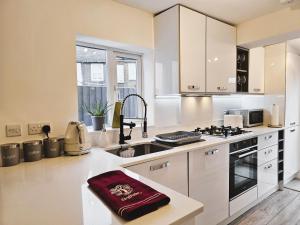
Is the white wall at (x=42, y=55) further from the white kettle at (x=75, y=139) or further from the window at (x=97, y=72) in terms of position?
the window at (x=97, y=72)

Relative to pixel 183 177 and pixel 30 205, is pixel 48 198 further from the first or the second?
pixel 183 177

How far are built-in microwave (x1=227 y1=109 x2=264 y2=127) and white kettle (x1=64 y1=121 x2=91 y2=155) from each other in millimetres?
2254

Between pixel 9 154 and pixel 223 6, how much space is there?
7.63ft

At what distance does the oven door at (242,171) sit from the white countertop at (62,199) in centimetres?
133

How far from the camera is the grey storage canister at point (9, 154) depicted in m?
1.32

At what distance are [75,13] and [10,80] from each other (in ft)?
2.51

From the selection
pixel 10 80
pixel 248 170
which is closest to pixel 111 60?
pixel 10 80

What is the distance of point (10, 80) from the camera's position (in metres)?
1.43

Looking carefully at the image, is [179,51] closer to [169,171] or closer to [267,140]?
[169,171]

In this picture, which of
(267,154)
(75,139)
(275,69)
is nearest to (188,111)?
(267,154)

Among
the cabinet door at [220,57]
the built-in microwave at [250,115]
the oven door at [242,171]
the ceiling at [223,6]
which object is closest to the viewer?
the ceiling at [223,6]

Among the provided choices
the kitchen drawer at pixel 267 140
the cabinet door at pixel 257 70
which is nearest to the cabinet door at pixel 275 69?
the cabinet door at pixel 257 70

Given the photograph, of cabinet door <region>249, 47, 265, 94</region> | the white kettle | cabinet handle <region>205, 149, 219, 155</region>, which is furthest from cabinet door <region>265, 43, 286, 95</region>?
the white kettle

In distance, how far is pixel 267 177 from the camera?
2641mm
